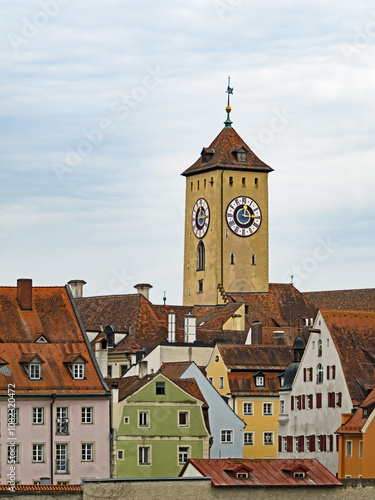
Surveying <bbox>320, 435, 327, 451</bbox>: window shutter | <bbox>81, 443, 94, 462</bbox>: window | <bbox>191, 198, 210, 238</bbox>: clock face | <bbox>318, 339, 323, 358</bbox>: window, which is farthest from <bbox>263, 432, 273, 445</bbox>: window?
A: <bbox>191, 198, 210, 238</bbox>: clock face

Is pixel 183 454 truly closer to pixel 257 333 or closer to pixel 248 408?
pixel 248 408

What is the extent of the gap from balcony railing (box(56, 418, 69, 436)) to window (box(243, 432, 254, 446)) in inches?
914

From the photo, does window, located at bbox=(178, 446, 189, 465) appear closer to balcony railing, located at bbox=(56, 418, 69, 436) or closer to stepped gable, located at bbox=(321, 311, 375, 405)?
stepped gable, located at bbox=(321, 311, 375, 405)

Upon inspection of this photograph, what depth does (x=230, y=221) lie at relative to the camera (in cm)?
17338

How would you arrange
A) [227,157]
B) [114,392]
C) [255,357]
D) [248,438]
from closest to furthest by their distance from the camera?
[114,392]
[248,438]
[255,357]
[227,157]

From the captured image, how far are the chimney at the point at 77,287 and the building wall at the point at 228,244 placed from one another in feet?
45.2

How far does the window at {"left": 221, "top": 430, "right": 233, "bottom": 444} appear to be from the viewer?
120750 mm

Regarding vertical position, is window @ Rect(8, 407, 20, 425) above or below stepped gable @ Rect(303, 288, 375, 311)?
below

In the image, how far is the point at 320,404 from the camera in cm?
11619

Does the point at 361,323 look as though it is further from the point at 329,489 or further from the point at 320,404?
the point at 329,489

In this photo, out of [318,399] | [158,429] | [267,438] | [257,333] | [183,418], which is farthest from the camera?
[257,333]

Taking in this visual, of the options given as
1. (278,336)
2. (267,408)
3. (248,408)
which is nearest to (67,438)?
(248,408)

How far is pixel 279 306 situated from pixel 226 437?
4573 cm

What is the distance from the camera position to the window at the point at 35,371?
105m
